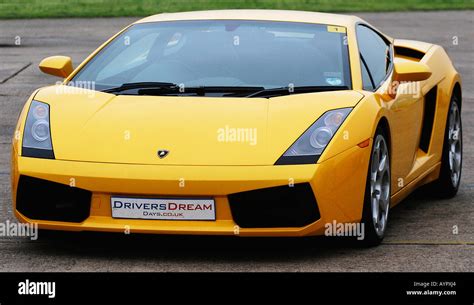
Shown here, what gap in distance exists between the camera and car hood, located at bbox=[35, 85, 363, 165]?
6.95m

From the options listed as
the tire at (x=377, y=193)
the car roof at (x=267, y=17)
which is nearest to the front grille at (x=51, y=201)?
the tire at (x=377, y=193)

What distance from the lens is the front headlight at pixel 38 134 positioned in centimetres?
714

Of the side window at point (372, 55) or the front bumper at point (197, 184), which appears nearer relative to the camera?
the front bumper at point (197, 184)

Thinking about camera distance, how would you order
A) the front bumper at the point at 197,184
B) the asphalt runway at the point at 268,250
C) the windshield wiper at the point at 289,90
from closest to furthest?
the front bumper at the point at 197,184, the asphalt runway at the point at 268,250, the windshield wiper at the point at 289,90

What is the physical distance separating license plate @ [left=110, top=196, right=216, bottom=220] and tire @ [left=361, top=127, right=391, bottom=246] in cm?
90

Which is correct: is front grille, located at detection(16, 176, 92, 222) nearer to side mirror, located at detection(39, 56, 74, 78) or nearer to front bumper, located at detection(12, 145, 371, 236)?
front bumper, located at detection(12, 145, 371, 236)

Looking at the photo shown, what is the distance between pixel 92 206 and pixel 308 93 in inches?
55.1

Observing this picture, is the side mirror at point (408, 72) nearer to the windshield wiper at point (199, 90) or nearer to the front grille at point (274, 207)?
the windshield wiper at point (199, 90)

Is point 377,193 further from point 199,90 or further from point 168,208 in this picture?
point 168,208

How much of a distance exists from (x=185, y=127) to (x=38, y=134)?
78 cm

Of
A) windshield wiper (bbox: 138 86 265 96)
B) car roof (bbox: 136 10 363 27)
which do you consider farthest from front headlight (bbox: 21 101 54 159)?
car roof (bbox: 136 10 363 27)

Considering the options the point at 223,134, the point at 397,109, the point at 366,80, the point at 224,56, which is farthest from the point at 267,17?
the point at 223,134

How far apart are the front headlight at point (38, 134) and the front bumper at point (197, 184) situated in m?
0.12

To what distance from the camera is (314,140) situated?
7008 millimetres
